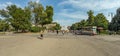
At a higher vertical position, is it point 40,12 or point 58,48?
point 40,12

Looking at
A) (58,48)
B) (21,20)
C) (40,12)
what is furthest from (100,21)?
(58,48)

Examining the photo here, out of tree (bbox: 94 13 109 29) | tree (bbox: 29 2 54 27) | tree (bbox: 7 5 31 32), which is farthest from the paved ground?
tree (bbox: 94 13 109 29)

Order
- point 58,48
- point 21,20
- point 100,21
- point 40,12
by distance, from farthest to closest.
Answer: point 100,21 < point 40,12 < point 21,20 < point 58,48

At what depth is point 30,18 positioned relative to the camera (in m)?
86.2

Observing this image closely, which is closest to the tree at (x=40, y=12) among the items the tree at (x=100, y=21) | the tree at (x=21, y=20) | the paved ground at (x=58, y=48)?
the tree at (x=21, y=20)

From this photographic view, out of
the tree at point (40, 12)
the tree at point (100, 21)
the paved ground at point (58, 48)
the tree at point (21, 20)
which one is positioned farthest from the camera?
the tree at point (100, 21)

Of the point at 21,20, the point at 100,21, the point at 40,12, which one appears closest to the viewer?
the point at 21,20

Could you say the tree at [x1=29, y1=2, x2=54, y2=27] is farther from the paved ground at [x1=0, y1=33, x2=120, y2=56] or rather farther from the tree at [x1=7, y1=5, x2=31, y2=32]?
the paved ground at [x1=0, y1=33, x2=120, y2=56]

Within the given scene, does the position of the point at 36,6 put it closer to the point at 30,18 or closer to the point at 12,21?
the point at 30,18

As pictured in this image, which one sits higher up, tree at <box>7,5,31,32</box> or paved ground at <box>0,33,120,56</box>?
tree at <box>7,5,31,32</box>

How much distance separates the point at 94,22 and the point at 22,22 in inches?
1490

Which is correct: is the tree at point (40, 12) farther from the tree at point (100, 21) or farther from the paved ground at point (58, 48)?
the paved ground at point (58, 48)

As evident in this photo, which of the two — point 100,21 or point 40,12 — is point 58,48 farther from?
point 100,21

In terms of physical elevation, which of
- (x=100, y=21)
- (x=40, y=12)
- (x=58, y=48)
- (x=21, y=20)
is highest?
Answer: (x=40, y=12)
